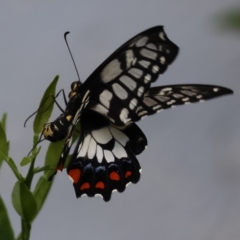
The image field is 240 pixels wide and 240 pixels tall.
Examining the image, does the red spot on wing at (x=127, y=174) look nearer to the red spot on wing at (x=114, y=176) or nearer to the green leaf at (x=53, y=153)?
the red spot on wing at (x=114, y=176)

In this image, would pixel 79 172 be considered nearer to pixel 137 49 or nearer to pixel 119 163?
pixel 119 163

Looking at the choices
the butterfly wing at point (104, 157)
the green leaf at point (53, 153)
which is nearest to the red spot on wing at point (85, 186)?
the butterfly wing at point (104, 157)

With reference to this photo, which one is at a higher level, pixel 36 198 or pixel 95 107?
pixel 95 107

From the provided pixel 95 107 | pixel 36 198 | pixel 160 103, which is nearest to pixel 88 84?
pixel 95 107

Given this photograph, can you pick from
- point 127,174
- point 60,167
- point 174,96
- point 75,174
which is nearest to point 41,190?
point 60,167

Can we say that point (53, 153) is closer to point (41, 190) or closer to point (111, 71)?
point (41, 190)

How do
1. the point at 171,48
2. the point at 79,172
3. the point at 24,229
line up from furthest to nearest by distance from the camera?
the point at 79,172, the point at 171,48, the point at 24,229
